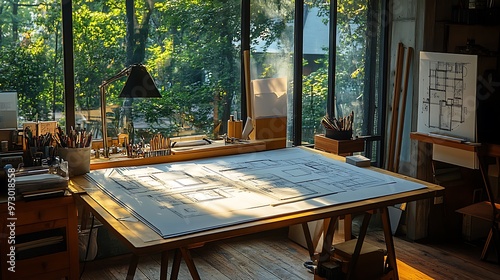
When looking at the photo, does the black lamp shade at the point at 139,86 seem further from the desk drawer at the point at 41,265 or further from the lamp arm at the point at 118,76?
the desk drawer at the point at 41,265

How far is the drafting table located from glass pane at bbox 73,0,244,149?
65 centimetres

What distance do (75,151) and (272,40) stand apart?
1896 mm

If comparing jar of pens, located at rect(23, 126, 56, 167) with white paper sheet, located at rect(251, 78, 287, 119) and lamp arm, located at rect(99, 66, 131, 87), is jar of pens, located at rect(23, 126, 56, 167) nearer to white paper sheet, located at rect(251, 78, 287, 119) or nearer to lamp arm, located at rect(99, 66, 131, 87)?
lamp arm, located at rect(99, 66, 131, 87)

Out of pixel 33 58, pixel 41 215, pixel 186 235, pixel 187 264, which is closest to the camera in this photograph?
pixel 186 235

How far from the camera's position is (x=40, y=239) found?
3.16m

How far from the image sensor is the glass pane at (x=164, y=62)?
3896 millimetres

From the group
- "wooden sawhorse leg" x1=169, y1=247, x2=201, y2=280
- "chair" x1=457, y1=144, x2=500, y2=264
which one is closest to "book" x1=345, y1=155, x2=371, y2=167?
"chair" x1=457, y1=144, x2=500, y2=264

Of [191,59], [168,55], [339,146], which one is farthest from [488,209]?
[168,55]

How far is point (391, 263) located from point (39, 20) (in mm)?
2589

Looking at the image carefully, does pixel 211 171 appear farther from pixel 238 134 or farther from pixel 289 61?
pixel 289 61

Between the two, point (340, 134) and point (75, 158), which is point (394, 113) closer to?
point (340, 134)

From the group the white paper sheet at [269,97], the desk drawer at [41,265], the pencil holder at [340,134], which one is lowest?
the desk drawer at [41,265]

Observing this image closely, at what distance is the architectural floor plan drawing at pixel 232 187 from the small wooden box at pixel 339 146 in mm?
404

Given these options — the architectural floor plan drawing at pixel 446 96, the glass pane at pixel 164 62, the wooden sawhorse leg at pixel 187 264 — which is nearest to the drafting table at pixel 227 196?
the wooden sawhorse leg at pixel 187 264
